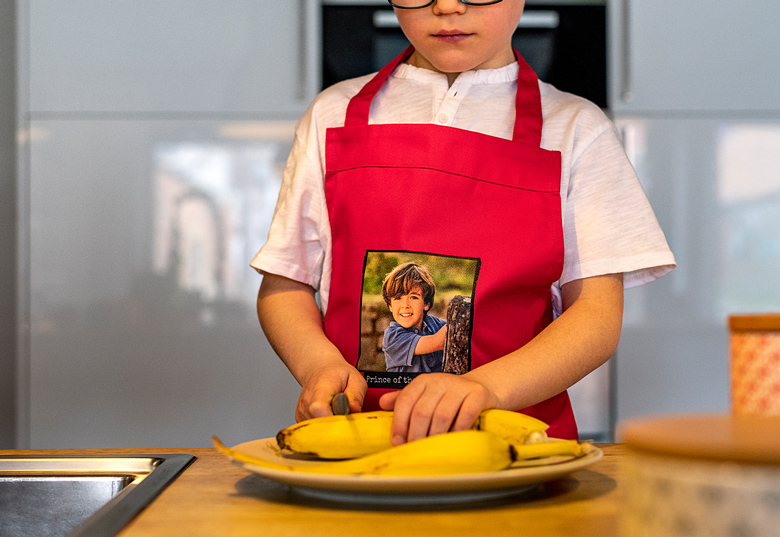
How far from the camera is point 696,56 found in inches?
73.9

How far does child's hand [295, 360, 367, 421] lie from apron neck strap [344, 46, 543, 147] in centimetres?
39

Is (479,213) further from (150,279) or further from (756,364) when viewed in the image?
(150,279)

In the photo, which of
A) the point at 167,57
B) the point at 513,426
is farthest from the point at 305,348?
the point at 167,57

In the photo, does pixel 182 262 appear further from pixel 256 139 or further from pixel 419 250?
pixel 419 250

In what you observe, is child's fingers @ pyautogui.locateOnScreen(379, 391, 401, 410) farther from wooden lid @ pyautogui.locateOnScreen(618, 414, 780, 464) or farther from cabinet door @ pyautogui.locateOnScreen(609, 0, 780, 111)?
cabinet door @ pyautogui.locateOnScreen(609, 0, 780, 111)

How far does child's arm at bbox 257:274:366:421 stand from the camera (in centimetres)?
69

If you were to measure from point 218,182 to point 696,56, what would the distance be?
50.4 inches

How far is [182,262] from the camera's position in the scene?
6.16ft

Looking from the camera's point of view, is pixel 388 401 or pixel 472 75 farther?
pixel 472 75

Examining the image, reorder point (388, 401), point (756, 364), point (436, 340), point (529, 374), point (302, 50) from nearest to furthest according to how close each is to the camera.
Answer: point (756, 364), point (388, 401), point (529, 374), point (436, 340), point (302, 50)

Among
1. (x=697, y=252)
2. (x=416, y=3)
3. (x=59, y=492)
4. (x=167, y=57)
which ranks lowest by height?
(x=59, y=492)

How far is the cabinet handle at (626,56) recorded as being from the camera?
1854mm

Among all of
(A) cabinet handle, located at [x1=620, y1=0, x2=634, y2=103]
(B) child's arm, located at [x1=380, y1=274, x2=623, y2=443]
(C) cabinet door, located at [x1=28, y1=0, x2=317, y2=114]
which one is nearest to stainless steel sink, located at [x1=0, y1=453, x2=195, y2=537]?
(B) child's arm, located at [x1=380, y1=274, x2=623, y2=443]

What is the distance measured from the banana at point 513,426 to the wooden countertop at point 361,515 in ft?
0.12
